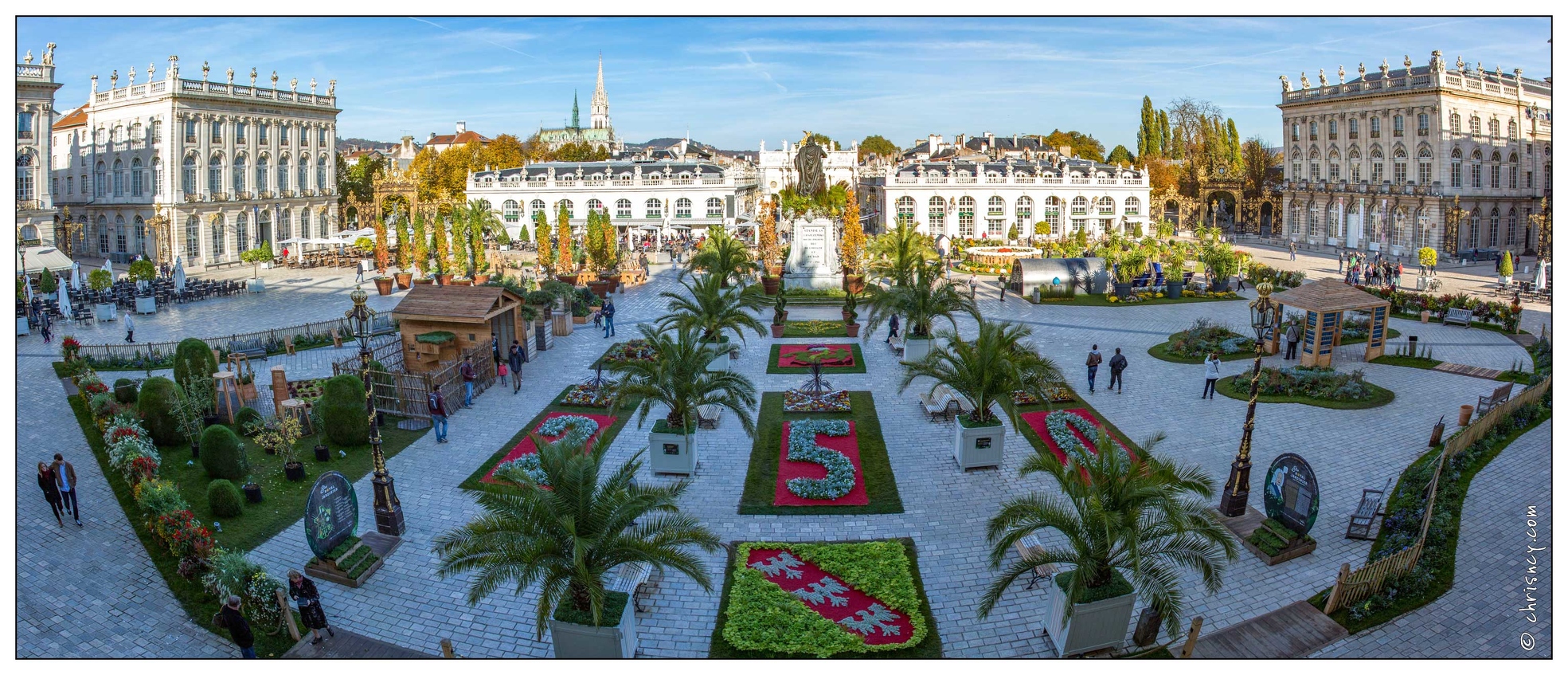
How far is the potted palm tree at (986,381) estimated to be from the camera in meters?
18.9

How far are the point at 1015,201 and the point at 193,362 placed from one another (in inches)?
2357

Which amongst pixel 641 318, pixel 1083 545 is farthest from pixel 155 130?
→ pixel 1083 545

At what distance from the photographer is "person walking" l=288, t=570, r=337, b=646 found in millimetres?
12586

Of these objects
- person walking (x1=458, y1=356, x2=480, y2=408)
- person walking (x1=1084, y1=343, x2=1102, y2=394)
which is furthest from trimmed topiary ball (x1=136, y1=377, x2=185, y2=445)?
person walking (x1=1084, y1=343, x2=1102, y2=394)

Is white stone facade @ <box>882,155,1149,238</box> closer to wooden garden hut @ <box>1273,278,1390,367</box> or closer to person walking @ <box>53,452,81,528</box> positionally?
wooden garden hut @ <box>1273,278,1390,367</box>

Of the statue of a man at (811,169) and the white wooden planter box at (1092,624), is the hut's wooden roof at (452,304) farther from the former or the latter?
the statue of a man at (811,169)

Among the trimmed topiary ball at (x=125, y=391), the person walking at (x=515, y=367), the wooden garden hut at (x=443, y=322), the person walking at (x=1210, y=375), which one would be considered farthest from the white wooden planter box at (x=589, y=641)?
the person walking at (x=1210, y=375)

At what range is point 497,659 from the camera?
12383 millimetres

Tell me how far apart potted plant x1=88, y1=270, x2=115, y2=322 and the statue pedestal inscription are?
Result: 87.3 ft

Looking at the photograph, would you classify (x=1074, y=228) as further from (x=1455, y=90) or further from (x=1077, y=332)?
(x=1077, y=332)

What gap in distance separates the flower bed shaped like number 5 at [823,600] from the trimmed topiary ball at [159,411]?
13.5 meters

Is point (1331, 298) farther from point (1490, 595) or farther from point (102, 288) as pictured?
point (102, 288)

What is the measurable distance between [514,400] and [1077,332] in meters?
19.4

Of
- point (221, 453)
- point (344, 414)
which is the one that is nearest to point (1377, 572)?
point (344, 414)
